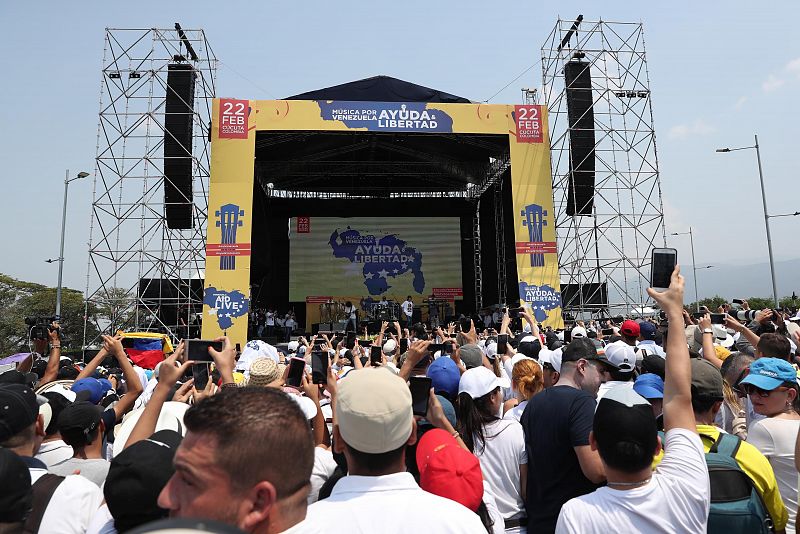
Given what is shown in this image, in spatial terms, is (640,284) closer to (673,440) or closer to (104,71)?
(673,440)

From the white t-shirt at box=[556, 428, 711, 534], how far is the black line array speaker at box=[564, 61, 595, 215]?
15073 mm

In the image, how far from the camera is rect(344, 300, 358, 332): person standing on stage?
19.0m

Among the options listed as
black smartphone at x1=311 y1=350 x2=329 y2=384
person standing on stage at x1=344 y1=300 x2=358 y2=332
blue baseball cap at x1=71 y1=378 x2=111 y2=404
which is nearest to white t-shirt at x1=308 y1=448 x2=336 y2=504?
black smartphone at x1=311 y1=350 x2=329 y2=384

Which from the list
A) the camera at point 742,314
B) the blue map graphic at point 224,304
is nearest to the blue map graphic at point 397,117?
the blue map graphic at point 224,304

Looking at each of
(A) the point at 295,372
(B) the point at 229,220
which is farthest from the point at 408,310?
(A) the point at 295,372

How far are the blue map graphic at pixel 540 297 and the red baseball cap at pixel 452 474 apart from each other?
1352 centimetres

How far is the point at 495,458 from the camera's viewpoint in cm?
245

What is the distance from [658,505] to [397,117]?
14.5 meters

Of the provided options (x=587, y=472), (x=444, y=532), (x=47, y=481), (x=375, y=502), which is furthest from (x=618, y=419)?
(x=47, y=481)

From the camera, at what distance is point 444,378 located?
301 cm

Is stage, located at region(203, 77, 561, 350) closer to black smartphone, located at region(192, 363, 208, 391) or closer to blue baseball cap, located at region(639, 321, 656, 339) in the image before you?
blue baseball cap, located at region(639, 321, 656, 339)

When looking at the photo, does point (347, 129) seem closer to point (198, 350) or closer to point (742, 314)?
point (742, 314)

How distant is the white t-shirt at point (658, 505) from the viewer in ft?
5.38

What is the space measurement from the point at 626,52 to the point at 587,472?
713 inches
